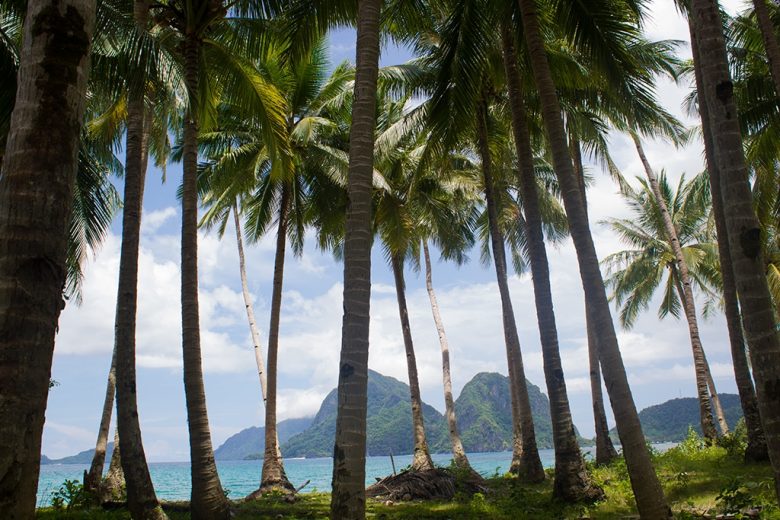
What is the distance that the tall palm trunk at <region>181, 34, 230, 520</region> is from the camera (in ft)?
29.2

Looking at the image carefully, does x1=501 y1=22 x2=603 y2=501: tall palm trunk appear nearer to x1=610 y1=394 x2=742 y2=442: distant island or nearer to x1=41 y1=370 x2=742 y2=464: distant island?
x1=610 y1=394 x2=742 y2=442: distant island

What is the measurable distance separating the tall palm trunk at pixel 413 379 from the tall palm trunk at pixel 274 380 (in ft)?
15.1

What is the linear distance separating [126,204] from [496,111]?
40.7ft

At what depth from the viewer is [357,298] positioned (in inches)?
239

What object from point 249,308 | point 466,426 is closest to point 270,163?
point 249,308

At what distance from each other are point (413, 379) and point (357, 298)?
15663 millimetres

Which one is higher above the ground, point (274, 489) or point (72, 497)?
point (72, 497)

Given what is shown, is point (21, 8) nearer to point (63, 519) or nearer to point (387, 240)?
point (63, 519)

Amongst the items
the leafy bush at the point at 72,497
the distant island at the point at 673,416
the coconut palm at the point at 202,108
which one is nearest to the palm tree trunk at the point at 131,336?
the coconut palm at the point at 202,108

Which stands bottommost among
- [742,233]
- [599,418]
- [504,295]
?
[599,418]

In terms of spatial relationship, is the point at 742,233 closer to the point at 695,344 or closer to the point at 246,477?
the point at 695,344

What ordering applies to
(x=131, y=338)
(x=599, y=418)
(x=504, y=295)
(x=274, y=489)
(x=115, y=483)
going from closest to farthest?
(x=131, y=338) → (x=115, y=483) → (x=274, y=489) → (x=599, y=418) → (x=504, y=295)

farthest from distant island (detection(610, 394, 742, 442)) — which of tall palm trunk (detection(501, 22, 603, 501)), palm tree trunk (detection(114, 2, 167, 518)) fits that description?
palm tree trunk (detection(114, 2, 167, 518))

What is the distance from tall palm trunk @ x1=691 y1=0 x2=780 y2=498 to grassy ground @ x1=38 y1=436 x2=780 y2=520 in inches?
99.9
